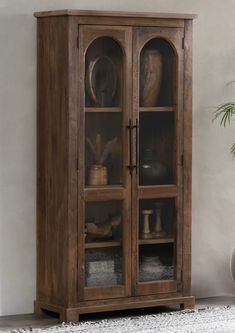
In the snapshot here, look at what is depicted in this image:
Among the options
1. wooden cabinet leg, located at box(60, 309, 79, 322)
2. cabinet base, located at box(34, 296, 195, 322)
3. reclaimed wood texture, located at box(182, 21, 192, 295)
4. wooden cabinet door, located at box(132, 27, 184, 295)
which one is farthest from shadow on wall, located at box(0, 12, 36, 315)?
reclaimed wood texture, located at box(182, 21, 192, 295)

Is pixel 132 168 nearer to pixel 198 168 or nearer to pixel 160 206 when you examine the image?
pixel 160 206

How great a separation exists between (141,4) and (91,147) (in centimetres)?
102

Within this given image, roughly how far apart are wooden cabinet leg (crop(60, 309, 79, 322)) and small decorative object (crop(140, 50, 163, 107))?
4.13ft

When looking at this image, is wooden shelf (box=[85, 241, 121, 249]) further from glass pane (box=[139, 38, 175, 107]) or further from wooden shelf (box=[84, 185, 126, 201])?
glass pane (box=[139, 38, 175, 107])

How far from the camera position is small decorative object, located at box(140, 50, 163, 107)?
15.8 ft

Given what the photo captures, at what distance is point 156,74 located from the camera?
485 centimetres

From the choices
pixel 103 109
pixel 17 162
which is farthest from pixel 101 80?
pixel 17 162

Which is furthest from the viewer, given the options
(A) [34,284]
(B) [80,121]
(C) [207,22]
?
(C) [207,22]

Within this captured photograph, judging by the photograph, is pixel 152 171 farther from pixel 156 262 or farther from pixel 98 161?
pixel 156 262

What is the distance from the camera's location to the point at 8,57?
4789mm

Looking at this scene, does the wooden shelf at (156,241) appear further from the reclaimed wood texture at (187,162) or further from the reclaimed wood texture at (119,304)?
the reclaimed wood texture at (119,304)

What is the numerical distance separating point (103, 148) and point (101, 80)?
0.39m

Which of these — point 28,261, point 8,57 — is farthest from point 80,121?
point 28,261

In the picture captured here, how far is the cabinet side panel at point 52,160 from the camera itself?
4.64 meters
